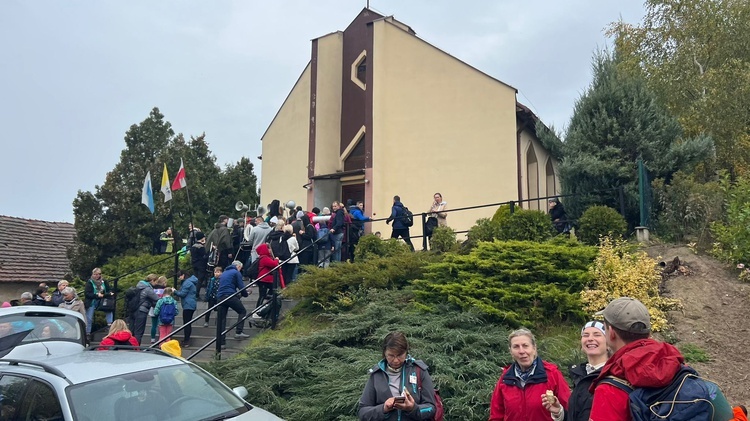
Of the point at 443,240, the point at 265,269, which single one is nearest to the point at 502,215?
the point at 443,240

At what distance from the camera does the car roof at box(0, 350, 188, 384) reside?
15.3 feet

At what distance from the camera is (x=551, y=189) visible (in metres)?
23.4

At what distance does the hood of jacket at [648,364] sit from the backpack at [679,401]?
0.11 feet

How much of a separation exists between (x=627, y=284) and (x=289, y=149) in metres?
15.5

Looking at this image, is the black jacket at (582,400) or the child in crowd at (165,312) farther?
the child in crowd at (165,312)

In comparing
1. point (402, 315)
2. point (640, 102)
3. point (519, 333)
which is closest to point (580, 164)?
point (640, 102)

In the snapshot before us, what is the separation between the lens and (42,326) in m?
7.77

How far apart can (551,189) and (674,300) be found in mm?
16154

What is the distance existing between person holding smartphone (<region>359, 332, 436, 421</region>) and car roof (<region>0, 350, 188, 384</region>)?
1.97 metres

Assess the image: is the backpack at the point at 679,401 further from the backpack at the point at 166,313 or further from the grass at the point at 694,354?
the backpack at the point at 166,313

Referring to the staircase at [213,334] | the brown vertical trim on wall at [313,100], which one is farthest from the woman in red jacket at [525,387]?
the brown vertical trim on wall at [313,100]

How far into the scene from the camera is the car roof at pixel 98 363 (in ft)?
15.3

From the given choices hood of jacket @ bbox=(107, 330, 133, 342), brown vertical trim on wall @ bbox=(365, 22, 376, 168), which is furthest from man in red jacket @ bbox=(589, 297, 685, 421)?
brown vertical trim on wall @ bbox=(365, 22, 376, 168)

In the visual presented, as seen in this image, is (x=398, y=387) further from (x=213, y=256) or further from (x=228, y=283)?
(x=213, y=256)
